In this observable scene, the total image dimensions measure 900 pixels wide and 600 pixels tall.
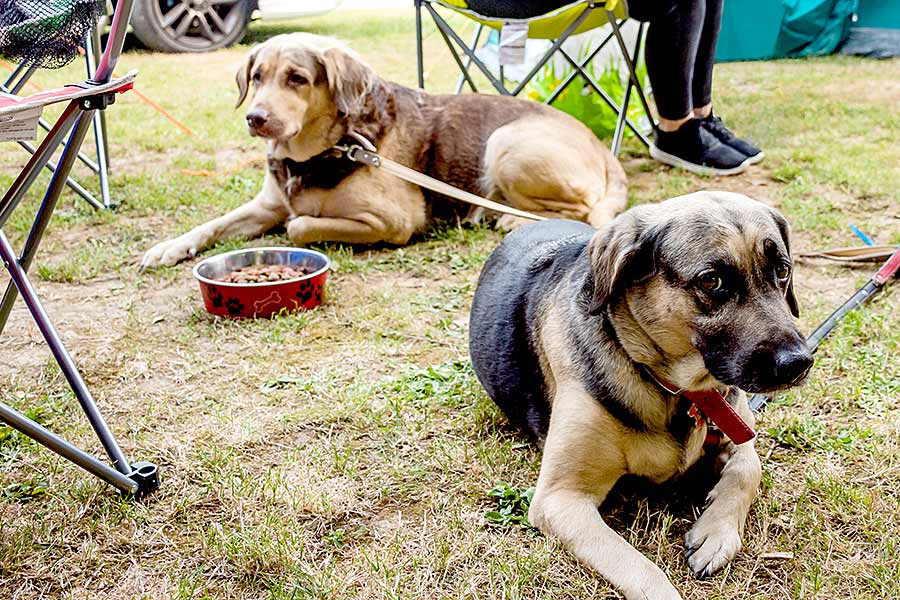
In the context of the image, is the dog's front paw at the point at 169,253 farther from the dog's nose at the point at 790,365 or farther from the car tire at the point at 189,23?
the car tire at the point at 189,23

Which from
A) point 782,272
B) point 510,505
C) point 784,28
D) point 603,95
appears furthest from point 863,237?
point 784,28

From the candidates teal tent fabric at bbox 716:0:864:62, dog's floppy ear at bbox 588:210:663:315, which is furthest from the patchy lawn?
teal tent fabric at bbox 716:0:864:62

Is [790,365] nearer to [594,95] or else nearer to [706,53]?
[706,53]

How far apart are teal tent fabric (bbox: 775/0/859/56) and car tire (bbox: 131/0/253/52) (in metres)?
7.15

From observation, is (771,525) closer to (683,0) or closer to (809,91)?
(683,0)

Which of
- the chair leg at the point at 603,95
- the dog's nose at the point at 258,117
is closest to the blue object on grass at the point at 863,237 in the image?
the chair leg at the point at 603,95

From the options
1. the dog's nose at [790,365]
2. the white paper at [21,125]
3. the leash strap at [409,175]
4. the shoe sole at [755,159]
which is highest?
the white paper at [21,125]

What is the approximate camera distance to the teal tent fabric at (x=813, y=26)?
34.6 feet

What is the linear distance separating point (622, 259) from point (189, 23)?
1068 cm

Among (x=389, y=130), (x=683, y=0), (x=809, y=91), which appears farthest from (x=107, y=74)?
(x=809, y=91)

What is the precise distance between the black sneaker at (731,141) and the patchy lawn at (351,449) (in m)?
0.99

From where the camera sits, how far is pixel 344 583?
2.14m

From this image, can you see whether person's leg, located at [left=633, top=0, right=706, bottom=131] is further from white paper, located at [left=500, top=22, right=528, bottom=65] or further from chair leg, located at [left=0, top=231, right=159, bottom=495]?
chair leg, located at [left=0, top=231, right=159, bottom=495]

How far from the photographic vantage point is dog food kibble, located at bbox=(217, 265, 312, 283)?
388 centimetres
